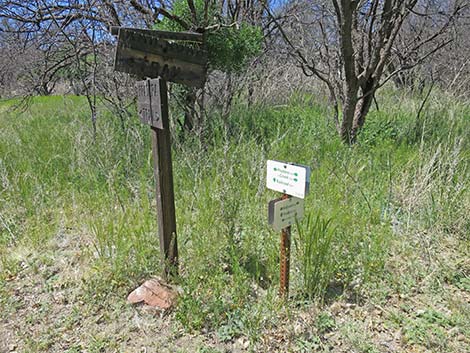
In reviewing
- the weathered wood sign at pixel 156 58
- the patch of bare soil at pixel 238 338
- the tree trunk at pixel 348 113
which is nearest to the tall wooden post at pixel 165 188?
the weathered wood sign at pixel 156 58

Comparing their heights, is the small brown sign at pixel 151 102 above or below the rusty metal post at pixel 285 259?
above

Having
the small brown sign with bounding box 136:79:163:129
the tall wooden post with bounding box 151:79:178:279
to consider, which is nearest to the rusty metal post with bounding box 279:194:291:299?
the tall wooden post with bounding box 151:79:178:279

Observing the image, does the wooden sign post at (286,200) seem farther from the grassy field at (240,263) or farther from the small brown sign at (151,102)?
the small brown sign at (151,102)

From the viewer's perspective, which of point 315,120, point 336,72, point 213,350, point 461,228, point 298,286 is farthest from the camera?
point 315,120

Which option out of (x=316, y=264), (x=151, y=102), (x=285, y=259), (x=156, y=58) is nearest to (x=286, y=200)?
(x=285, y=259)

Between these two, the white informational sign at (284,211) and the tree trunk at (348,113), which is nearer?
the white informational sign at (284,211)

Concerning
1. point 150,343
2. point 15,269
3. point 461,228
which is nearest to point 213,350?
point 150,343

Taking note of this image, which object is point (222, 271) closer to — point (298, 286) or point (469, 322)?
point (298, 286)

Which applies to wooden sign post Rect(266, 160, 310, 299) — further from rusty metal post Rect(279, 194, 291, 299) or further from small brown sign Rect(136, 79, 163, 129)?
small brown sign Rect(136, 79, 163, 129)

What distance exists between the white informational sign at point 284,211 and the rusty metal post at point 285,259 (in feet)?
0.13

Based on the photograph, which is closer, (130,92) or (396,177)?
(396,177)

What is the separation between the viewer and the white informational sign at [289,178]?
1470mm

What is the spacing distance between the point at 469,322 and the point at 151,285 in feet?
5.40

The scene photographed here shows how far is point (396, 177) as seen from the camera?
2963mm
